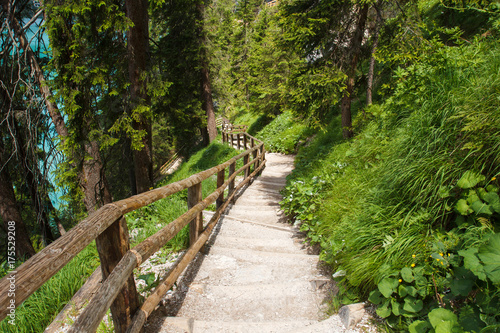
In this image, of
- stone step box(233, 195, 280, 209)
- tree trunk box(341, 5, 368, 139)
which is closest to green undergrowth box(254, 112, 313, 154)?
tree trunk box(341, 5, 368, 139)

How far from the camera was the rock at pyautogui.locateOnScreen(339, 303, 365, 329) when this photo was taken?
2361mm

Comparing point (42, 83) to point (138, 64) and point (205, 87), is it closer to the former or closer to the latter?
point (138, 64)

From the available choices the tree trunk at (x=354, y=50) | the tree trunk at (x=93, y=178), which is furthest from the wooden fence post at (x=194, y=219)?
the tree trunk at (x=354, y=50)

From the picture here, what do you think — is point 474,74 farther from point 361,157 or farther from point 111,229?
point 111,229

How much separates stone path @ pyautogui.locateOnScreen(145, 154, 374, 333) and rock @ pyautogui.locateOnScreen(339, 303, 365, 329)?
0.06 m

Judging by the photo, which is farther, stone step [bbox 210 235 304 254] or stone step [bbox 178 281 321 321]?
stone step [bbox 210 235 304 254]

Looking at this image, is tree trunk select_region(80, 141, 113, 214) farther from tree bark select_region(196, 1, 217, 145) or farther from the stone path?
tree bark select_region(196, 1, 217, 145)

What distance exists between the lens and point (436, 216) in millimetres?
2498

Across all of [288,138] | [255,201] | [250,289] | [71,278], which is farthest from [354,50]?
[288,138]

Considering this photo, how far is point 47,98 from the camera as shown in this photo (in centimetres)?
623

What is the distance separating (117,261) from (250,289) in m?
1.71

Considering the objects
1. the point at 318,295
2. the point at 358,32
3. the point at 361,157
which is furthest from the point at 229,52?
the point at 318,295

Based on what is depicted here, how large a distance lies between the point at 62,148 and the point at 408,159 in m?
7.13

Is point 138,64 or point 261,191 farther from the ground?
point 138,64
